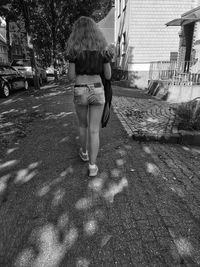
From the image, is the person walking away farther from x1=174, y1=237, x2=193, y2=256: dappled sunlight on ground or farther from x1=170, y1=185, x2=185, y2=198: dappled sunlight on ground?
x1=174, y1=237, x2=193, y2=256: dappled sunlight on ground

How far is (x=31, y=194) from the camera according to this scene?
294 cm

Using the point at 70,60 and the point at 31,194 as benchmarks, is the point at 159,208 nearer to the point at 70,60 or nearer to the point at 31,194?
the point at 31,194

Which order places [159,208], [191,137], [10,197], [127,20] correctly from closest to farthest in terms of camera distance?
[159,208]
[10,197]
[191,137]
[127,20]

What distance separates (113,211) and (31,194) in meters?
1.02

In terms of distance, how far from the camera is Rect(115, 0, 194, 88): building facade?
46.9ft

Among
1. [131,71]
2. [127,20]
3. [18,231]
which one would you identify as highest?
[127,20]

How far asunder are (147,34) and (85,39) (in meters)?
13.3

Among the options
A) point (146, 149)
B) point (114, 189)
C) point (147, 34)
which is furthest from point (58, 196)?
point (147, 34)

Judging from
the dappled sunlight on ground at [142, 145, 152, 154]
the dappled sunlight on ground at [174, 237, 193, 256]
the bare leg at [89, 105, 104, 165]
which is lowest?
the dappled sunlight on ground at [174, 237, 193, 256]

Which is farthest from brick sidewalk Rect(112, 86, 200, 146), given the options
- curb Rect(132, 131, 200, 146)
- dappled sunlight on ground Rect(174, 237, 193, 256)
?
dappled sunlight on ground Rect(174, 237, 193, 256)

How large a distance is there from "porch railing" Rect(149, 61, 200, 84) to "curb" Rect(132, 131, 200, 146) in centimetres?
527

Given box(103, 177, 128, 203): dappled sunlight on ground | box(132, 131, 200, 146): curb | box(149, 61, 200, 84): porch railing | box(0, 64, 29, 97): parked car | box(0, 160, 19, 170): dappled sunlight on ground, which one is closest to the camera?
box(103, 177, 128, 203): dappled sunlight on ground

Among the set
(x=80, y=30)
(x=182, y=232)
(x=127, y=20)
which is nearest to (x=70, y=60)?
(x=80, y=30)

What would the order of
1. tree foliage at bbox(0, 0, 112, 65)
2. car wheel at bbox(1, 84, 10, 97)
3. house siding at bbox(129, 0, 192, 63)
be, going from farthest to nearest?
tree foliage at bbox(0, 0, 112, 65) < house siding at bbox(129, 0, 192, 63) < car wheel at bbox(1, 84, 10, 97)
